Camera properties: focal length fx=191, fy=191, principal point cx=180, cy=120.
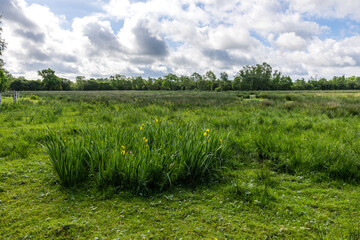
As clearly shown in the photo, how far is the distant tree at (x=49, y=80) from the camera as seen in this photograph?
94.2 meters

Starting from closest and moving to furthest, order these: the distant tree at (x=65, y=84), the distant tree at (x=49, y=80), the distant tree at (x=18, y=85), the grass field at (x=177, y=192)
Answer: the grass field at (x=177, y=192) < the distant tree at (x=18, y=85) < the distant tree at (x=49, y=80) < the distant tree at (x=65, y=84)

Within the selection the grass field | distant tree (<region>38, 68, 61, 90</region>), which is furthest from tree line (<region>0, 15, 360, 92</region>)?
the grass field

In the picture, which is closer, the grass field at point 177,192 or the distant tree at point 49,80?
the grass field at point 177,192

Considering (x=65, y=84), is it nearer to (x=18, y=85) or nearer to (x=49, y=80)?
(x=49, y=80)

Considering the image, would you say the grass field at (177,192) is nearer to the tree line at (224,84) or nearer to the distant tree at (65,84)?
the tree line at (224,84)

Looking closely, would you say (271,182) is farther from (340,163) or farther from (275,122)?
(275,122)

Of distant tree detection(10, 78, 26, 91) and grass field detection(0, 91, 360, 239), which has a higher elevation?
distant tree detection(10, 78, 26, 91)

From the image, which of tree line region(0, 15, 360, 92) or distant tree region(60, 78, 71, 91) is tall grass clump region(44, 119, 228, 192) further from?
distant tree region(60, 78, 71, 91)

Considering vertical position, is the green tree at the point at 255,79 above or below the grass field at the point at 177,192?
above

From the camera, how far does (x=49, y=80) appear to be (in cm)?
9350

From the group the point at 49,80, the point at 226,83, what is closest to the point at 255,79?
the point at 226,83

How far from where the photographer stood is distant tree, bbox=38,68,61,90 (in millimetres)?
94188

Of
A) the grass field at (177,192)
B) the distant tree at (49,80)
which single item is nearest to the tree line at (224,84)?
the distant tree at (49,80)

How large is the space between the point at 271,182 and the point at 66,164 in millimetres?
4269
